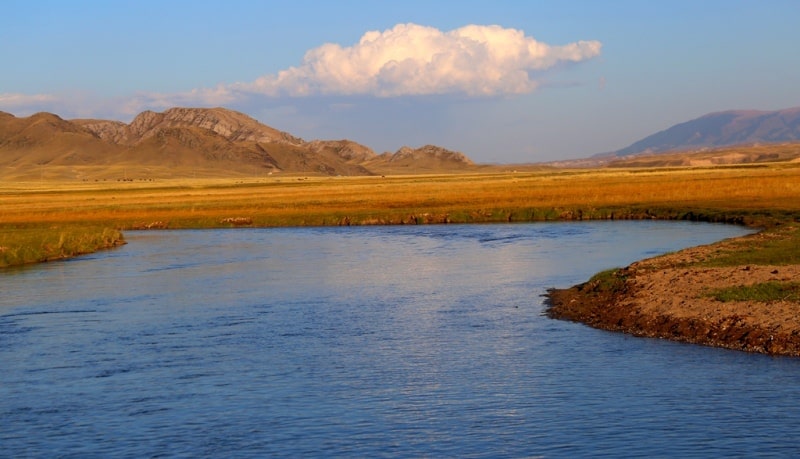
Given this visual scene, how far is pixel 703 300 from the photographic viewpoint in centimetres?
2238

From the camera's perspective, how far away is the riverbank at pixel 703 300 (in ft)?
65.2

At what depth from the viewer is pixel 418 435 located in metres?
15.0

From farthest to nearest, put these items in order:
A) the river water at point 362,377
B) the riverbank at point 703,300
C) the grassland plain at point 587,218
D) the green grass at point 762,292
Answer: the grassland plain at point 587,218, the green grass at point 762,292, the riverbank at point 703,300, the river water at point 362,377

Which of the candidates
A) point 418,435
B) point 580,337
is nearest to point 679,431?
point 418,435

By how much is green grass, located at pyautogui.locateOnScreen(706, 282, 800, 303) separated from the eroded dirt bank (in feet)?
0.70

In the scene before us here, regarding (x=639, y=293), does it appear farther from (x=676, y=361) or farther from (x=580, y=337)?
(x=676, y=361)

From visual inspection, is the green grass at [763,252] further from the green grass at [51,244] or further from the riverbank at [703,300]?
the green grass at [51,244]

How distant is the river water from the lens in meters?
14.7

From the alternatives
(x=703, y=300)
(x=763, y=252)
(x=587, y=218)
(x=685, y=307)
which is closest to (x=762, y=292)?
(x=703, y=300)

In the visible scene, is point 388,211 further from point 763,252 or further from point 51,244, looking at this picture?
point 763,252

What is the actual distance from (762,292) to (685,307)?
1.71 meters

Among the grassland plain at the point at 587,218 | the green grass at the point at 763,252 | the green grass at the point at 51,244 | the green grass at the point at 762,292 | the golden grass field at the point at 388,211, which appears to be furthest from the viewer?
the golden grass field at the point at 388,211

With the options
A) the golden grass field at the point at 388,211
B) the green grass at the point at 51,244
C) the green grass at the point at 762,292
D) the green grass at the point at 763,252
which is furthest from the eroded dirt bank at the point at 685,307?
the green grass at the point at 51,244

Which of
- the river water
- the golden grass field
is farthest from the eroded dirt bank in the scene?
the golden grass field
